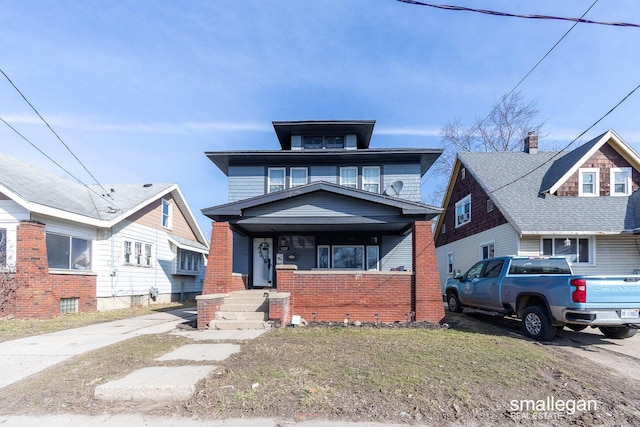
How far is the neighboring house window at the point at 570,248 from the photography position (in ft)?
A: 46.5

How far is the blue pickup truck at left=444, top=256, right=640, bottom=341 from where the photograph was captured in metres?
7.34

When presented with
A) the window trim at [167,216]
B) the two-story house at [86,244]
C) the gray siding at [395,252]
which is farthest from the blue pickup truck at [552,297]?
the window trim at [167,216]

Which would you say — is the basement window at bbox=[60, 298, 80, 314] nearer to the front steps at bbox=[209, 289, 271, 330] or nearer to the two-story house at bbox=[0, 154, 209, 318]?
the two-story house at bbox=[0, 154, 209, 318]

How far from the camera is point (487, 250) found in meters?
16.8

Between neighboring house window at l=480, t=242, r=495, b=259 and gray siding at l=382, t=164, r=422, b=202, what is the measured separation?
4.34 metres

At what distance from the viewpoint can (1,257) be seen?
36.4 ft

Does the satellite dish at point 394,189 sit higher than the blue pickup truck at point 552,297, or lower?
higher

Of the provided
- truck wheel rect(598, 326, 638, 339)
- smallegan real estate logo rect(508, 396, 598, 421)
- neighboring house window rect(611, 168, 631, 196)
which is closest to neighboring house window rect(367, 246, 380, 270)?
truck wheel rect(598, 326, 638, 339)

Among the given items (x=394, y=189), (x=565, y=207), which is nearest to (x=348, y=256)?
(x=394, y=189)

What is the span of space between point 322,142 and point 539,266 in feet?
33.7

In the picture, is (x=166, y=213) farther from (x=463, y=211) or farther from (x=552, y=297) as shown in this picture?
(x=552, y=297)

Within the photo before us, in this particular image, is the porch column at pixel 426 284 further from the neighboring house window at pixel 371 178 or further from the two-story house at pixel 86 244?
the two-story house at pixel 86 244

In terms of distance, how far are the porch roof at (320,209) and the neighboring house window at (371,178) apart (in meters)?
4.14

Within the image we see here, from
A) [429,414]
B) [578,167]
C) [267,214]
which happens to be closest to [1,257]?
[267,214]
